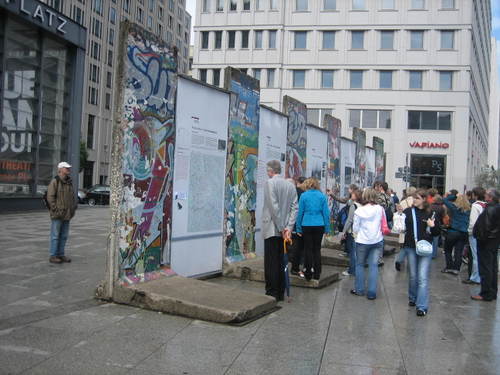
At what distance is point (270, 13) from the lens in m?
52.8

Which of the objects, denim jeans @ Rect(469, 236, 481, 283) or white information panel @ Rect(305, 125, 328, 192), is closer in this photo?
denim jeans @ Rect(469, 236, 481, 283)

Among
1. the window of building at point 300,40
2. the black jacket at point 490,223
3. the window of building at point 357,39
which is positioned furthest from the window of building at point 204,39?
the black jacket at point 490,223

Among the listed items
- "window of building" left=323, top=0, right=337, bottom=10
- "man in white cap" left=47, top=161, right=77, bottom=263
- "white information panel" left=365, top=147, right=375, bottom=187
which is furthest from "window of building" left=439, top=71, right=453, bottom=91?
"man in white cap" left=47, top=161, right=77, bottom=263

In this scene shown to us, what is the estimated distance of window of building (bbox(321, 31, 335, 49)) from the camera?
5138cm

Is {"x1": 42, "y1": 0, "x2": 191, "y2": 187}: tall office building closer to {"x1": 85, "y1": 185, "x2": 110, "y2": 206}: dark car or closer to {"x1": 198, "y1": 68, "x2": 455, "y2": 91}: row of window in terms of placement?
{"x1": 198, "y1": 68, "x2": 455, "y2": 91}: row of window

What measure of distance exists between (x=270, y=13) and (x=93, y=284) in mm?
48677

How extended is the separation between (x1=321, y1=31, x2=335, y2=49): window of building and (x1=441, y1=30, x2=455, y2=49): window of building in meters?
9.82

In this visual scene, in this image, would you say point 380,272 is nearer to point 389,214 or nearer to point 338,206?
point 389,214

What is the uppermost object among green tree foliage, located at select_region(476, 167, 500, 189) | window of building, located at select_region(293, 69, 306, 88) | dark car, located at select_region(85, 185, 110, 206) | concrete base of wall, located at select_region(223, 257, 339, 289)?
window of building, located at select_region(293, 69, 306, 88)

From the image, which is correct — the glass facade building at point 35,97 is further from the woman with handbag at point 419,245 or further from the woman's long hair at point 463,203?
the woman with handbag at point 419,245

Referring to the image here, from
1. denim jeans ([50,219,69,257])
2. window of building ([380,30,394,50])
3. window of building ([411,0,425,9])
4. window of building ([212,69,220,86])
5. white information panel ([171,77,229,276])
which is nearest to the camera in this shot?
white information panel ([171,77,229,276])

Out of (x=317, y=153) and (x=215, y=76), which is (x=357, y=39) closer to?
(x=215, y=76)

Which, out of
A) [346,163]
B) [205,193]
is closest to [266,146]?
[205,193]

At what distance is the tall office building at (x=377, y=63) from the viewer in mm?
48500
